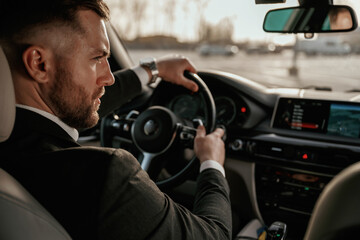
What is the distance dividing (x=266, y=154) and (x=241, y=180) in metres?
0.31

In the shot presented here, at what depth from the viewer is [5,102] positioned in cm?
132

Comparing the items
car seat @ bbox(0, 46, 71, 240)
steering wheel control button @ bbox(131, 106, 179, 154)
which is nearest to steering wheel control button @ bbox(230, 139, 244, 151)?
steering wheel control button @ bbox(131, 106, 179, 154)

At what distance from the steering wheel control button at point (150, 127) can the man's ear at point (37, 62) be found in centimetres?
116

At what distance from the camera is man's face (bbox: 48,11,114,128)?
4.96ft

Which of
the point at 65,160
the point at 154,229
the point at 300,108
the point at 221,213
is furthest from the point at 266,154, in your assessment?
the point at 65,160

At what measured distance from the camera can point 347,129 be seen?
270cm

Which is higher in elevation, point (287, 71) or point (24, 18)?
point (24, 18)

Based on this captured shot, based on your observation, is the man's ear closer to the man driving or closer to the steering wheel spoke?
the man driving

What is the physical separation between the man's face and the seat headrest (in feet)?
0.61

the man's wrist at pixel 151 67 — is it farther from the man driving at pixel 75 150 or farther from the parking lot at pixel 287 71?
the man driving at pixel 75 150

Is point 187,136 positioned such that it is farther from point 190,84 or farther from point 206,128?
point 190,84

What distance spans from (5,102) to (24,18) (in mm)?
348

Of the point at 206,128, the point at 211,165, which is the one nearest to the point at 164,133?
the point at 206,128

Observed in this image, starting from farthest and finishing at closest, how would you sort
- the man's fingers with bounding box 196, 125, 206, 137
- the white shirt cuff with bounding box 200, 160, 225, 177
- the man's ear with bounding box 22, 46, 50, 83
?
the man's fingers with bounding box 196, 125, 206, 137
the white shirt cuff with bounding box 200, 160, 225, 177
the man's ear with bounding box 22, 46, 50, 83
